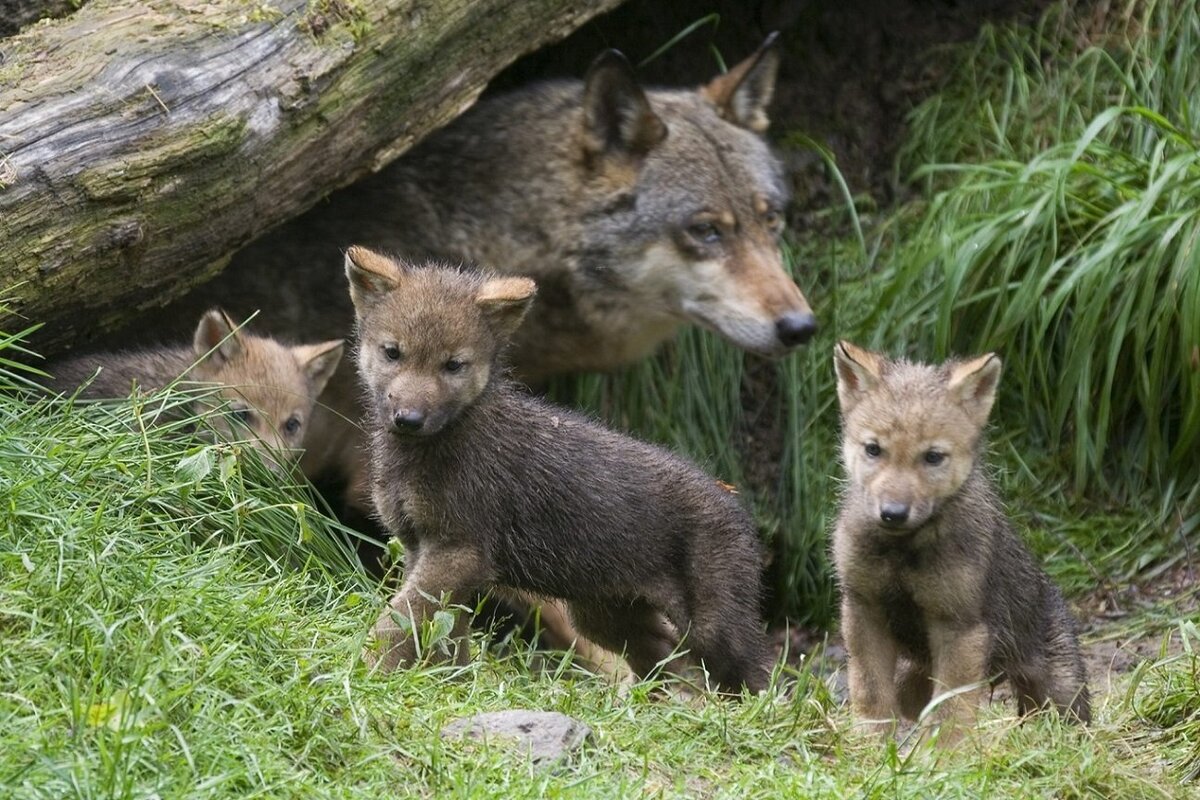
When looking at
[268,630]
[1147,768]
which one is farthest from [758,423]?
[268,630]

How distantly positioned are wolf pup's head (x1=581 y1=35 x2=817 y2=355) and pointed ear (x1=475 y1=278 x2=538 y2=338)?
1.98 meters

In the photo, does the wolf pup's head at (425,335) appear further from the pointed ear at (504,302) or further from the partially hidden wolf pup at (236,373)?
the partially hidden wolf pup at (236,373)

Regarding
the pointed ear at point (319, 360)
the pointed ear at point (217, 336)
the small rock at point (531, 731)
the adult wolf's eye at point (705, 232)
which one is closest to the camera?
the small rock at point (531, 731)

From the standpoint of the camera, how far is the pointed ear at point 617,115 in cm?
688

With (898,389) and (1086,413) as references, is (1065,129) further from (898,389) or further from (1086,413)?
(898,389)

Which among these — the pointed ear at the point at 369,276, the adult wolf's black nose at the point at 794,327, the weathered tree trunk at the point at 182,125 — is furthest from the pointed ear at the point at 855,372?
the weathered tree trunk at the point at 182,125

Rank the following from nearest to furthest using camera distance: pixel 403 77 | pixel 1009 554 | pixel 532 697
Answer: pixel 532 697
pixel 1009 554
pixel 403 77

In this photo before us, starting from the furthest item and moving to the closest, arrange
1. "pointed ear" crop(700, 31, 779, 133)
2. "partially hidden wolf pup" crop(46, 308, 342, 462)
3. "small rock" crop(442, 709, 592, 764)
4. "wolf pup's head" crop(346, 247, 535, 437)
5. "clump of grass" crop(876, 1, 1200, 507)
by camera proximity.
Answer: "pointed ear" crop(700, 31, 779, 133) → "clump of grass" crop(876, 1, 1200, 507) → "partially hidden wolf pup" crop(46, 308, 342, 462) → "wolf pup's head" crop(346, 247, 535, 437) → "small rock" crop(442, 709, 592, 764)

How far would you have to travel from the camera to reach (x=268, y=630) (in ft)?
13.6

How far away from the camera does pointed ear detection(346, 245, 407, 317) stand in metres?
4.85

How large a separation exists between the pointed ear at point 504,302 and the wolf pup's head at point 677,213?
1.98m

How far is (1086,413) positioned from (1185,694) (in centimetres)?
202

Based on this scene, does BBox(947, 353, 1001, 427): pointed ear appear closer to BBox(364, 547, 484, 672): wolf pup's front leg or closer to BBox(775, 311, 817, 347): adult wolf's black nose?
BBox(364, 547, 484, 672): wolf pup's front leg

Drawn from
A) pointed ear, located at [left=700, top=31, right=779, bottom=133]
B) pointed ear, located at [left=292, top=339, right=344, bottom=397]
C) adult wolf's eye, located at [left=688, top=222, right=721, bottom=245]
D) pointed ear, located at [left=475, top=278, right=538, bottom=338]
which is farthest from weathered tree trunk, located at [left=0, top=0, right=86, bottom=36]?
pointed ear, located at [left=700, top=31, right=779, bottom=133]
